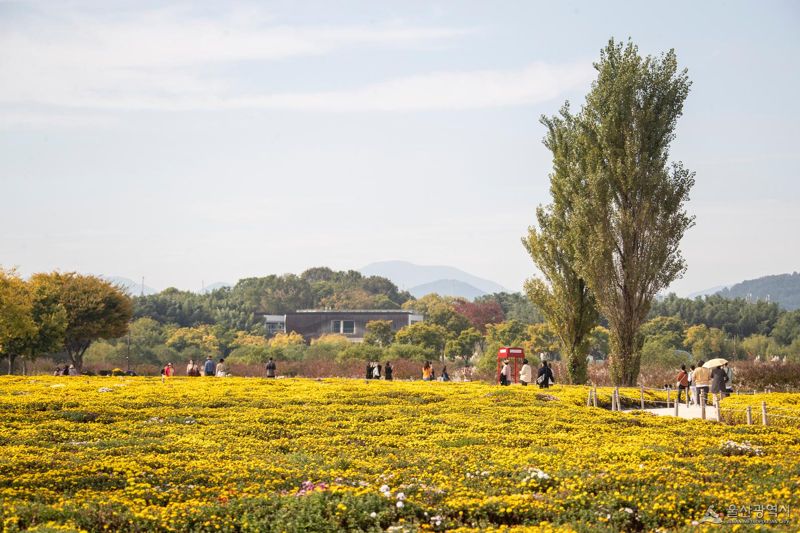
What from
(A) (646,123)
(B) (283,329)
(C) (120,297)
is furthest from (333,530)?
(B) (283,329)

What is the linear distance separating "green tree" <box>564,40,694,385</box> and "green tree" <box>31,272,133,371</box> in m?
34.1

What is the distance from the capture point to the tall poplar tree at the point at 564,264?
41.7 m

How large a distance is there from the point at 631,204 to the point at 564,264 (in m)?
4.55

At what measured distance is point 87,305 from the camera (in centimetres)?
5809

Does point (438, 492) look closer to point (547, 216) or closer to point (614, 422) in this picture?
point (614, 422)

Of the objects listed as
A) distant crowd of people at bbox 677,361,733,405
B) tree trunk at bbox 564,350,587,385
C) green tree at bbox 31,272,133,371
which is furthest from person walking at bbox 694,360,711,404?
green tree at bbox 31,272,133,371

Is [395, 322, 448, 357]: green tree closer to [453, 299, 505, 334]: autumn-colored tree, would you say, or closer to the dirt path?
[453, 299, 505, 334]: autumn-colored tree

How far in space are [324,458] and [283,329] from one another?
382 feet

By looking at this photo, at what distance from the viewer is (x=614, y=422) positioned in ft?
76.3

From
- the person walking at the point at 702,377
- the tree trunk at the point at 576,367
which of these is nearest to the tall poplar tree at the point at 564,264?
the tree trunk at the point at 576,367

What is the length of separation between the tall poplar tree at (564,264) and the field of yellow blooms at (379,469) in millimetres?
16332

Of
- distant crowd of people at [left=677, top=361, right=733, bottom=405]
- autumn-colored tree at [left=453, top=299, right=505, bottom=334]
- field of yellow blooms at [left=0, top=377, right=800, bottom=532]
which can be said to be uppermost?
autumn-colored tree at [left=453, top=299, right=505, bottom=334]

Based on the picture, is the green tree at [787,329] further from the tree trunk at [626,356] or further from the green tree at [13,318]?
the green tree at [13,318]

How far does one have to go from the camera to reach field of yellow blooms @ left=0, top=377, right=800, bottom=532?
11.7 meters
